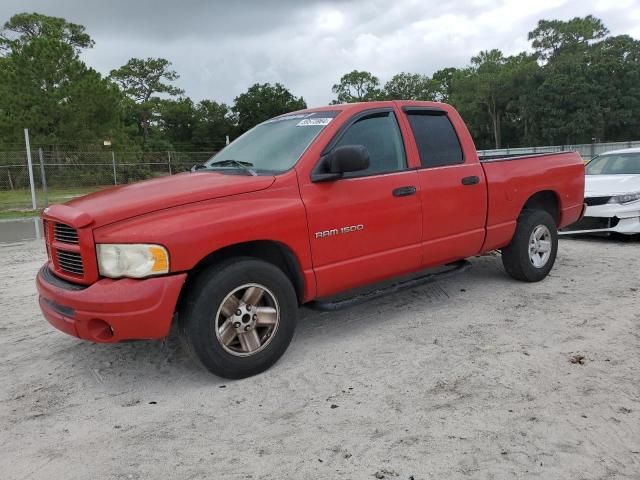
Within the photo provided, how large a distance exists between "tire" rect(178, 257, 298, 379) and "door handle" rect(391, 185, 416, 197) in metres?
1.22

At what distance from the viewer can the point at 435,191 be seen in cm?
465

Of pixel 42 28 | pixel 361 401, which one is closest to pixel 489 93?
pixel 42 28

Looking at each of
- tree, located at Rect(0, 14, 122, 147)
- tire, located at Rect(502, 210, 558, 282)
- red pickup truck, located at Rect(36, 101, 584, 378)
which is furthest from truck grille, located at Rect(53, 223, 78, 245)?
tree, located at Rect(0, 14, 122, 147)

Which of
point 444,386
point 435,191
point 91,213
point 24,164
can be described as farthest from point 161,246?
point 24,164

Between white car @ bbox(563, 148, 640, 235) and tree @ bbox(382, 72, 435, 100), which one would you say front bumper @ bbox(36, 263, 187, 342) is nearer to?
white car @ bbox(563, 148, 640, 235)

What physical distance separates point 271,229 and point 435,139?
2.03m

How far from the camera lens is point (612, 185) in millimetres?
8305

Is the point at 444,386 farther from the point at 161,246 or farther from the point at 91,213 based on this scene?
the point at 91,213

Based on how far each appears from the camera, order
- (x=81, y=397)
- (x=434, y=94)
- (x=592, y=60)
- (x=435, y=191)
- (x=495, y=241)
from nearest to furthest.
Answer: (x=81, y=397) < (x=435, y=191) < (x=495, y=241) < (x=592, y=60) < (x=434, y=94)

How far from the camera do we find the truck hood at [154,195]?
339 centimetres

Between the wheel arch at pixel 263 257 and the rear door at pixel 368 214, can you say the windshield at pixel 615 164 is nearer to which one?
the rear door at pixel 368 214

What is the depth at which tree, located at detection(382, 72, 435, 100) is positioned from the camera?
82688 millimetres

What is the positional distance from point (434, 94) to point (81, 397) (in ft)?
290

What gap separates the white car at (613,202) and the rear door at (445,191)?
3.78 m
